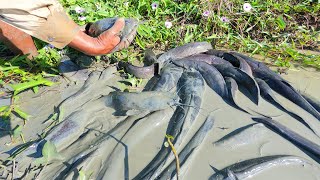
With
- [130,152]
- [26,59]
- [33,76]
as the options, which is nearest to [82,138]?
[130,152]

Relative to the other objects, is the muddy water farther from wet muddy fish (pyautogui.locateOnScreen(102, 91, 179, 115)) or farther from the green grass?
the green grass

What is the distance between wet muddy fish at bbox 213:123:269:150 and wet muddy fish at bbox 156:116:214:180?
4.7 inches

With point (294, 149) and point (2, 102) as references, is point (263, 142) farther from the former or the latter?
point (2, 102)

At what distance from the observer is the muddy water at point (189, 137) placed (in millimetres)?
2568

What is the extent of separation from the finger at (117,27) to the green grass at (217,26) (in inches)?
15.6

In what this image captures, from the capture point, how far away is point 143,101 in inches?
117

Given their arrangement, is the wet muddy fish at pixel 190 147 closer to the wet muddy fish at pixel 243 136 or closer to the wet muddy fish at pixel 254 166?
the wet muddy fish at pixel 243 136

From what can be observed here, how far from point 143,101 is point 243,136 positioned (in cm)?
79

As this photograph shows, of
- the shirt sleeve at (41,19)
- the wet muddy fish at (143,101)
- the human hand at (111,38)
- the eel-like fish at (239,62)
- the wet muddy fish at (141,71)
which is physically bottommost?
the wet muddy fish at (143,101)

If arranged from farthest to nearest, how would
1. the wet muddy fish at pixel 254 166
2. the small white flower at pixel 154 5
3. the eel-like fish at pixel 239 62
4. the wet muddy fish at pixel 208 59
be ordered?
1. the small white flower at pixel 154 5
2. the wet muddy fish at pixel 208 59
3. the eel-like fish at pixel 239 62
4. the wet muddy fish at pixel 254 166

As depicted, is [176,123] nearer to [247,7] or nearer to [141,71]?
[141,71]

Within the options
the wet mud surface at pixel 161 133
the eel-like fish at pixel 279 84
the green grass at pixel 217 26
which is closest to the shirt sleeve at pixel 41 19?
the wet mud surface at pixel 161 133

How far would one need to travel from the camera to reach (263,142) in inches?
109

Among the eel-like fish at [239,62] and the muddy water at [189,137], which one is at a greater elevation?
the eel-like fish at [239,62]
